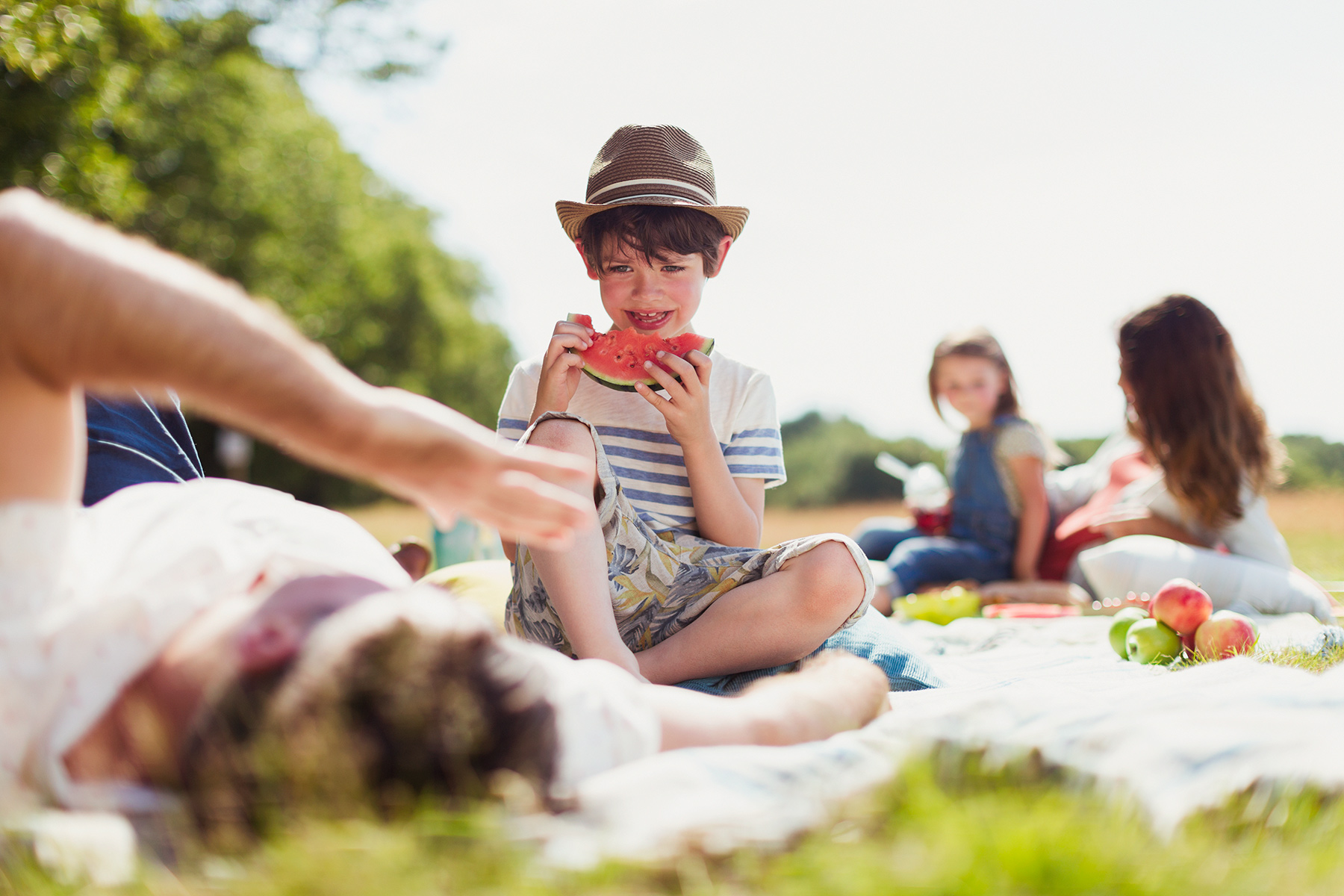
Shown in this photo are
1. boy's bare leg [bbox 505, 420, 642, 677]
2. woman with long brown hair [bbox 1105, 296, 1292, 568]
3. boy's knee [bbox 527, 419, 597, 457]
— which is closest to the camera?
boy's bare leg [bbox 505, 420, 642, 677]

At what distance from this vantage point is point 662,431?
10.0 feet

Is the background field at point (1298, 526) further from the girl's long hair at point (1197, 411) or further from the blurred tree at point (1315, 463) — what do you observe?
the girl's long hair at point (1197, 411)

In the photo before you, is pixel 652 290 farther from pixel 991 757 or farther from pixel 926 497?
pixel 926 497

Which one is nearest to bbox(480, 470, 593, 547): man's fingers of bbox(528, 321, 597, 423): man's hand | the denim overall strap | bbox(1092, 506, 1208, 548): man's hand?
bbox(528, 321, 597, 423): man's hand

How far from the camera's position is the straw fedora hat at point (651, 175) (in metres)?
3.08

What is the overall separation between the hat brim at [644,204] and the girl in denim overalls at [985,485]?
2.79m

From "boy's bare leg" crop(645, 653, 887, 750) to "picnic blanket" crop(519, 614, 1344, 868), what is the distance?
1.5 inches

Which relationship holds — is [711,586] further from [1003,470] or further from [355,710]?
[1003,470]

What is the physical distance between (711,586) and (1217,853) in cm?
163

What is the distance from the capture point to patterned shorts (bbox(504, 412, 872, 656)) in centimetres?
255

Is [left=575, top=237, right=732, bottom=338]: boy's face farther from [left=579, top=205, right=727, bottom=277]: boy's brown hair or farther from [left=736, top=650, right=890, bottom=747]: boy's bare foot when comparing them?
[left=736, top=650, right=890, bottom=747]: boy's bare foot

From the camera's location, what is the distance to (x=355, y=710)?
1150 millimetres

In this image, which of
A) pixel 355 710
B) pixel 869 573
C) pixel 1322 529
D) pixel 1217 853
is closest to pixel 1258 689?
pixel 1217 853

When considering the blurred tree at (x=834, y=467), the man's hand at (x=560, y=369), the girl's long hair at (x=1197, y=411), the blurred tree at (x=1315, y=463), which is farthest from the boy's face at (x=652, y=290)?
the blurred tree at (x=834, y=467)
